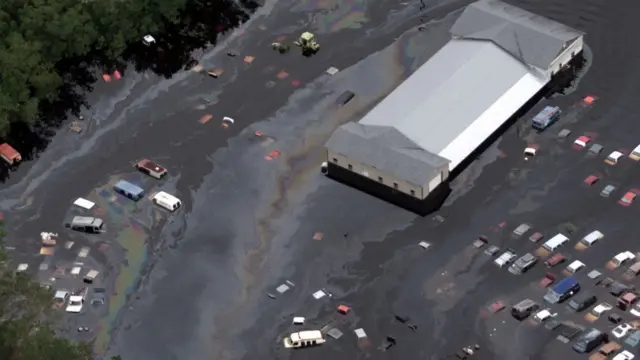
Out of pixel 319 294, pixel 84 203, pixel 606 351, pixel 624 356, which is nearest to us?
pixel 624 356

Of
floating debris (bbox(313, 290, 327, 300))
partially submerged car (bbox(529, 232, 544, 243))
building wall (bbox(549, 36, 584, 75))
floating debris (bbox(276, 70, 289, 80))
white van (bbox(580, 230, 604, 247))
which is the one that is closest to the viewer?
floating debris (bbox(313, 290, 327, 300))

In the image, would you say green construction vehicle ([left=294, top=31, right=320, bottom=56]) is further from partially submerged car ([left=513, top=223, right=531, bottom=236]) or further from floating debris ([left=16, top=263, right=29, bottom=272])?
floating debris ([left=16, top=263, right=29, bottom=272])

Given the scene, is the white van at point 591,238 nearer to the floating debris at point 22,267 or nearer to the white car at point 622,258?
the white car at point 622,258

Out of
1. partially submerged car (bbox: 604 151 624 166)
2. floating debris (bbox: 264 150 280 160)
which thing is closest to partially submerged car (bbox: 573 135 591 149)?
partially submerged car (bbox: 604 151 624 166)

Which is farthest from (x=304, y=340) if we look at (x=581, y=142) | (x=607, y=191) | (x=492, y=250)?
(x=581, y=142)

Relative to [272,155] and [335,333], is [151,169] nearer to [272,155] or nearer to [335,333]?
[272,155]

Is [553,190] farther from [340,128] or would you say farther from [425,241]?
[340,128]
